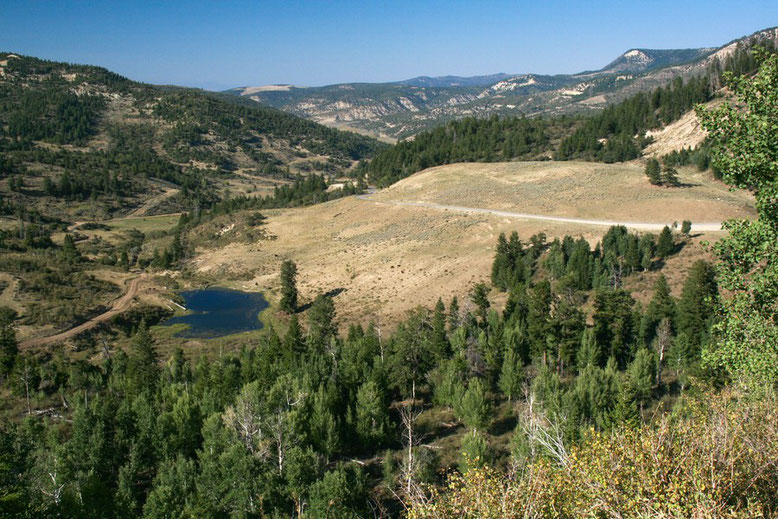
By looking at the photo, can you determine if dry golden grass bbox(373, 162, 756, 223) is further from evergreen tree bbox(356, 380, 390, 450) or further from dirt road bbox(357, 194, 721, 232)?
evergreen tree bbox(356, 380, 390, 450)

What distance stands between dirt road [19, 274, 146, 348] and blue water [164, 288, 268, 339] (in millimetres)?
7795

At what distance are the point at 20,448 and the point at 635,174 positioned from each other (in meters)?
98.5

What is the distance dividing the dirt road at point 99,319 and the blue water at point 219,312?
25.6 ft

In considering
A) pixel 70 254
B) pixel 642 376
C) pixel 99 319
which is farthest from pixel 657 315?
pixel 70 254

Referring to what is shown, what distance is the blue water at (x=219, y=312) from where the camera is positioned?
225ft

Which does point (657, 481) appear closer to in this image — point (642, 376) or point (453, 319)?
point (642, 376)

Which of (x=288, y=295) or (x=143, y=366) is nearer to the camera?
(x=143, y=366)

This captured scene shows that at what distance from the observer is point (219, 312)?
75938 millimetres

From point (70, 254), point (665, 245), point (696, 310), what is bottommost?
point (70, 254)

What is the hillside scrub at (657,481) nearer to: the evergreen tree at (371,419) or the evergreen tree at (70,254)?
the evergreen tree at (371,419)

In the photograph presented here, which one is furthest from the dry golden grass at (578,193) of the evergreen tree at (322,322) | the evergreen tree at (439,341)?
the evergreen tree at (322,322)

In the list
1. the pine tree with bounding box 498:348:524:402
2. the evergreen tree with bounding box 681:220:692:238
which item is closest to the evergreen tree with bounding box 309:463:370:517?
the pine tree with bounding box 498:348:524:402

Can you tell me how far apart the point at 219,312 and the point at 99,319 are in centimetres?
1629

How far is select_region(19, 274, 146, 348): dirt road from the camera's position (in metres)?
60.3
